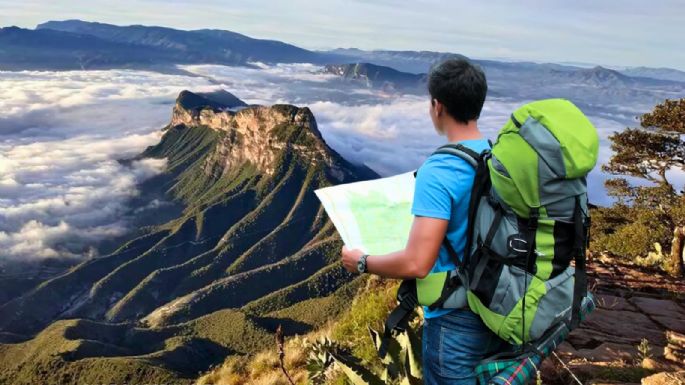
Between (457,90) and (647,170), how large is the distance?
21.7m

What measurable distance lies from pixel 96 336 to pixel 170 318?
3644 cm

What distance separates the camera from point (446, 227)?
2.66 m

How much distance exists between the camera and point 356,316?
7410mm

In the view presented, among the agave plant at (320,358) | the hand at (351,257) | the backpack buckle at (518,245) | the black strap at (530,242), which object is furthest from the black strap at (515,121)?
the agave plant at (320,358)

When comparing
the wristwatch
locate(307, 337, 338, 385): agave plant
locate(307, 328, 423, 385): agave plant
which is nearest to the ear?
the wristwatch

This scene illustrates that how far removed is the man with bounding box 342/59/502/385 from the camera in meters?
2.64

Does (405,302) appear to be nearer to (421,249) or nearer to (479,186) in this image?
(421,249)

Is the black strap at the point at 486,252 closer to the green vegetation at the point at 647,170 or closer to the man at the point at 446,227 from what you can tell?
the man at the point at 446,227

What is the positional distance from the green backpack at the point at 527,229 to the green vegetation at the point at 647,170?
13.9 m

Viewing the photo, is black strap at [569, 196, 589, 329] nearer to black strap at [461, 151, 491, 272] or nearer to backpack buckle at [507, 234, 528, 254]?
backpack buckle at [507, 234, 528, 254]

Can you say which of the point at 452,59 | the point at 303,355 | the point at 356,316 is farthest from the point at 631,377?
the point at 303,355

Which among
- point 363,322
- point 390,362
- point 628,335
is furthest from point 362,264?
point 628,335

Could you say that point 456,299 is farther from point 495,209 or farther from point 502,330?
point 495,209

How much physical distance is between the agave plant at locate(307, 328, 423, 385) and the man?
2.68ft
